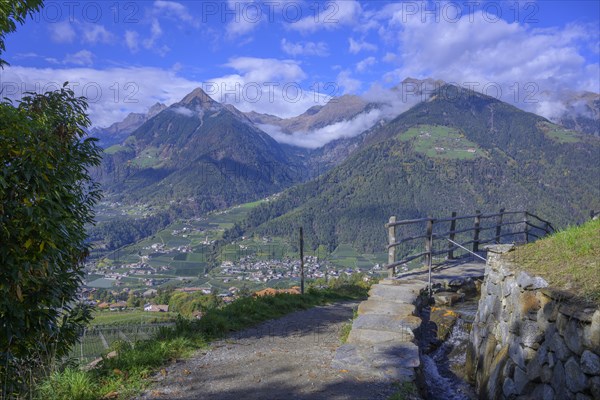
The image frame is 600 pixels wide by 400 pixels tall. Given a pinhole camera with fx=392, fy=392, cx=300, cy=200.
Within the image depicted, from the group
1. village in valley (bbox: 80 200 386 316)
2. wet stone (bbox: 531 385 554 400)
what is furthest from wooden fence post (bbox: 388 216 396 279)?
village in valley (bbox: 80 200 386 316)

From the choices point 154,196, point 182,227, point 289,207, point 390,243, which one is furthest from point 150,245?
point 390,243

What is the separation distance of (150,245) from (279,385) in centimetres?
10908

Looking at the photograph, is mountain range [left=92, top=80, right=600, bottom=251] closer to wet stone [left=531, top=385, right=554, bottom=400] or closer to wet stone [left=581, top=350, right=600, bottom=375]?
wet stone [left=531, top=385, right=554, bottom=400]

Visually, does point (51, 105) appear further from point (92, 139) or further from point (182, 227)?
point (182, 227)

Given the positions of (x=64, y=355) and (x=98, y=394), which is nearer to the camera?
(x=98, y=394)

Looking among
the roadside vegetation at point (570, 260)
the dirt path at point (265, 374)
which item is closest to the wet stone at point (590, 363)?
the roadside vegetation at point (570, 260)

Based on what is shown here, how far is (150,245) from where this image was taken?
105562mm

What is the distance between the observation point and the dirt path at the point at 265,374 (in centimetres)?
432

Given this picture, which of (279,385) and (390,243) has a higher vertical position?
(390,243)

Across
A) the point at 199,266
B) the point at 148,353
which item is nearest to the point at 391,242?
the point at 148,353

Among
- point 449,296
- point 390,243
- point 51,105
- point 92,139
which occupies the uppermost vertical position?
point 51,105

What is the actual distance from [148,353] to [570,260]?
5.81 meters

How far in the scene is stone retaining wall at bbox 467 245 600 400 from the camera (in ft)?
12.5

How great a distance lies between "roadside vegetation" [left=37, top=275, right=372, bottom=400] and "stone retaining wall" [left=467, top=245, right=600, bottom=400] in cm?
428
